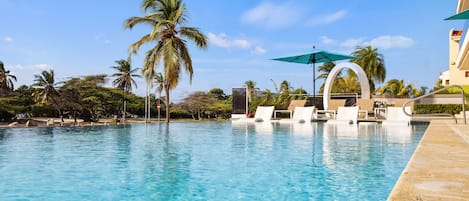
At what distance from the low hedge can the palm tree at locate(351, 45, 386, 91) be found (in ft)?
35.4

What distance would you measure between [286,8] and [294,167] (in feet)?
50.7

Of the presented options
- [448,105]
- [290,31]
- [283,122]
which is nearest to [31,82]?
[290,31]

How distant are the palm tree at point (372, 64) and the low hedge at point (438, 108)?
1079 centimetres

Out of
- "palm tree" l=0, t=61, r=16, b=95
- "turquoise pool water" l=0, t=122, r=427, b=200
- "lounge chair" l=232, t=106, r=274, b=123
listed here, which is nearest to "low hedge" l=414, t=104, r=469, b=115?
"lounge chair" l=232, t=106, r=274, b=123

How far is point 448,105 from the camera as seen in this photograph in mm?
22469

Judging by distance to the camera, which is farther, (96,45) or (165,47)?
(96,45)

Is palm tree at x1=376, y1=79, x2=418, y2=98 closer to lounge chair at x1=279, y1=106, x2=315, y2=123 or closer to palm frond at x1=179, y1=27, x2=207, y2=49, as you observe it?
lounge chair at x1=279, y1=106, x2=315, y2=123

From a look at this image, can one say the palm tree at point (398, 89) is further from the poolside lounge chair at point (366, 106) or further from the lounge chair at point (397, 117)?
the lounge chair at point (397, 117)

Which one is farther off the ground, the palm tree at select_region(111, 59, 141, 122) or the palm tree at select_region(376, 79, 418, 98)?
the palm tree at select_region(111, 59, 141, 122)

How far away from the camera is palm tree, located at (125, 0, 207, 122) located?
18391mm

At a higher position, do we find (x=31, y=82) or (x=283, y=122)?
(x=31, y=82)

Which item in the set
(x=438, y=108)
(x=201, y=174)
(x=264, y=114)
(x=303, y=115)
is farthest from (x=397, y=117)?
(x=438, y=108)

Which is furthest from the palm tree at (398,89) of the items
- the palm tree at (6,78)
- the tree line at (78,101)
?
the palm tree at (6,78)

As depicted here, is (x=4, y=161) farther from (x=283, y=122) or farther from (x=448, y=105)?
(x=448, y=105)
